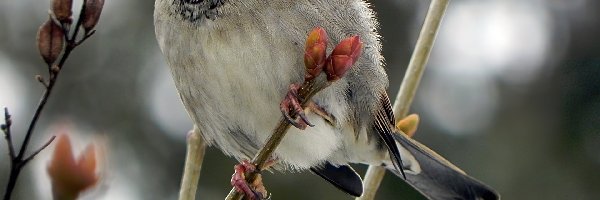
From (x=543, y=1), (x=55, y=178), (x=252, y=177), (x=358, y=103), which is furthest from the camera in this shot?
(x=543, y=1)

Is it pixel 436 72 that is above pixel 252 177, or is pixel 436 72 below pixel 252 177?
below

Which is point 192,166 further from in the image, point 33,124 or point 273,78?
point 33,124

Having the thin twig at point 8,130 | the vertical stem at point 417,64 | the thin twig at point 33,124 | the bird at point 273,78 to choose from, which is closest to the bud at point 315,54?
the thin twig at point 33,124

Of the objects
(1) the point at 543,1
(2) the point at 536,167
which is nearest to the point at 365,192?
(2) the point at 536,167

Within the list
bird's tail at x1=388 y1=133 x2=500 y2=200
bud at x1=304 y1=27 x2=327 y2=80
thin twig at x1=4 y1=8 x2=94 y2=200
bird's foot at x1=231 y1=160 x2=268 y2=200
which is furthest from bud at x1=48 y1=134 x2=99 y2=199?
bird's tail at x1=388 y1=133 x2=500 y2=200

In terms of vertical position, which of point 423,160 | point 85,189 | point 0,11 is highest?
point 85,189

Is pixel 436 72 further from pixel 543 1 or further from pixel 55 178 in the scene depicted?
pixel 55 178

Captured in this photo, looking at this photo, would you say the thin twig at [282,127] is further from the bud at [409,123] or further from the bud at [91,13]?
the bud at [409,123]
